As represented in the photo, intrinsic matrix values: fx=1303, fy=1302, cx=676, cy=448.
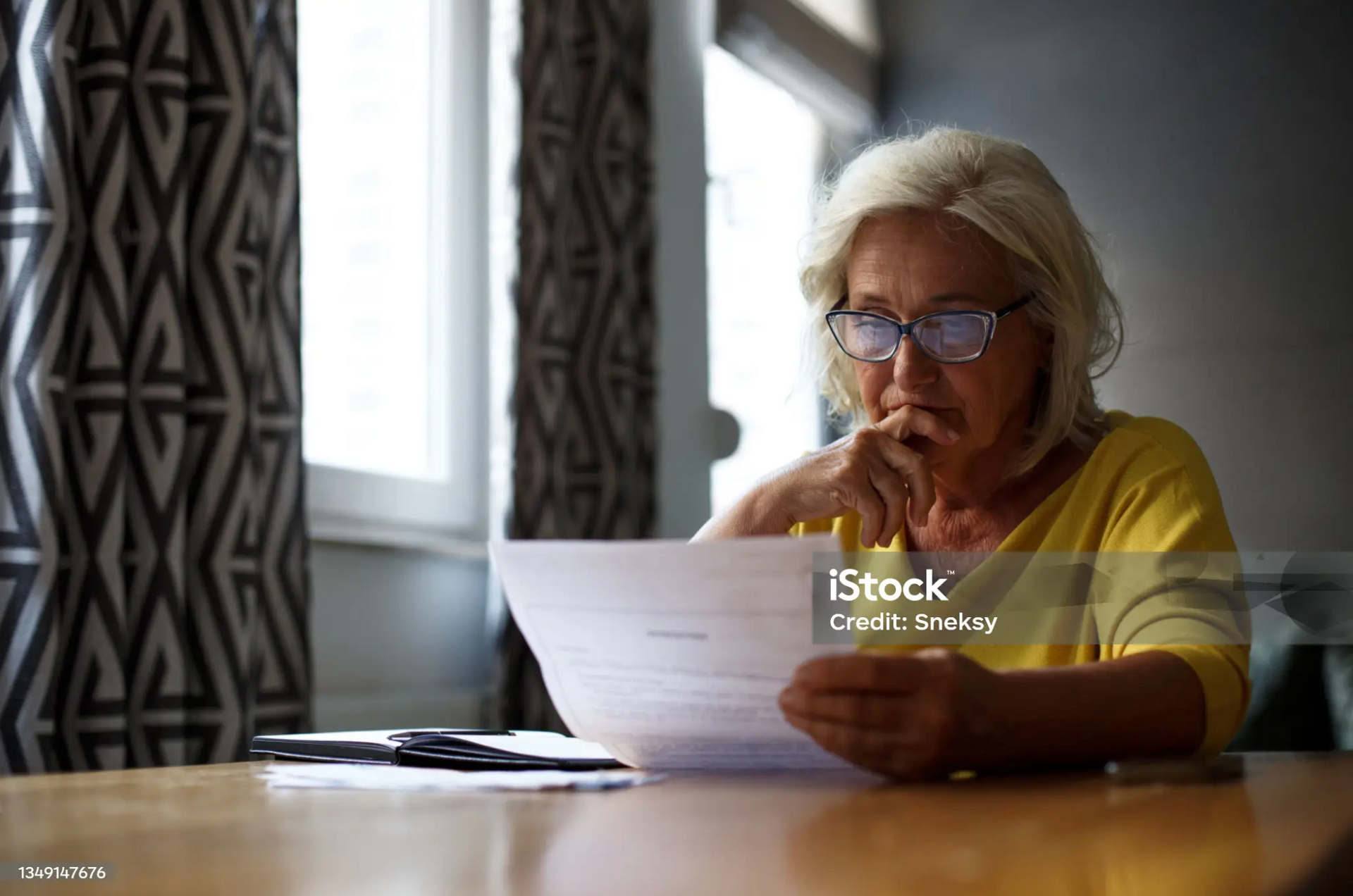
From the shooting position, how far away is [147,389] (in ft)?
5.41

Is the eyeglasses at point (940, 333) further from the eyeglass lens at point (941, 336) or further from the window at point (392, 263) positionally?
the window at point (392, 263)

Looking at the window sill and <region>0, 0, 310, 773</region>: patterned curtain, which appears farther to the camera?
the window sill

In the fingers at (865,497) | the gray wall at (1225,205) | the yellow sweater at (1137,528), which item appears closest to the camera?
the yellow sweater at (1137,528)

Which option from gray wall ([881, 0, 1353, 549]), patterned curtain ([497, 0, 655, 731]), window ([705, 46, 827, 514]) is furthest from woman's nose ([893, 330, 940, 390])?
gray wall ([881, 0, 1353, 549])

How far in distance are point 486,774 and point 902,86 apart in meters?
3.83

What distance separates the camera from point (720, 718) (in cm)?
74

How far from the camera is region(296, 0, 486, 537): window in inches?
90.5

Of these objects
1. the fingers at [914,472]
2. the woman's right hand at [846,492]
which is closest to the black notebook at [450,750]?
the woman's right hand at [846,492]

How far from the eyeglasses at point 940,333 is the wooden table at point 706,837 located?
2.19 ft

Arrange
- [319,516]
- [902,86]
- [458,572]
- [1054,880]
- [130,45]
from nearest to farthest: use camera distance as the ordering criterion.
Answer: [1054,880] < [130,45] < [319,516] < [458,572] < [902,86]

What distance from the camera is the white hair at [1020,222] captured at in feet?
4.47

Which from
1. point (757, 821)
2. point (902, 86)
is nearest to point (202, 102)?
point (757, 821)

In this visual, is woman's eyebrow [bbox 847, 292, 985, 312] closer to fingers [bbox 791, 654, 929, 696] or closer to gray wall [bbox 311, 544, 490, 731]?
fingers [bbox 791, 654, 929, 696]

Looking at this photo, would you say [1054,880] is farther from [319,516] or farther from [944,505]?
[319,516]
